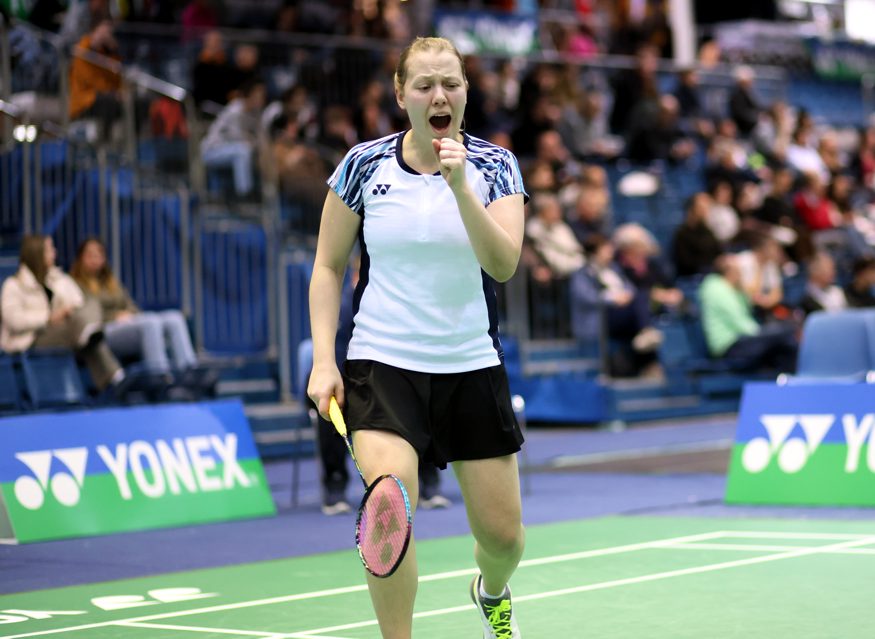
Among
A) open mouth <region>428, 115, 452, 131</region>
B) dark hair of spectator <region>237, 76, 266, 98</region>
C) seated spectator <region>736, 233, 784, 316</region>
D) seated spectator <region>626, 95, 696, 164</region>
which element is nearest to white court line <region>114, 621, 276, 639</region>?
open mouth <region>428, 115, 452, 131</region>

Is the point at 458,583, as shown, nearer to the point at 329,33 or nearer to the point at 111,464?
the point at 111,464

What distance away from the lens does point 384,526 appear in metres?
4.69

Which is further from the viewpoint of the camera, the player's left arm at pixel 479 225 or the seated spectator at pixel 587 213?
the seated spectator at pixel 587 213

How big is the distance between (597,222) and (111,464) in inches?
375

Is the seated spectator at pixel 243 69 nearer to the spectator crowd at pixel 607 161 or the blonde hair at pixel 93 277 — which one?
the spectator crowd at pixel 607 161

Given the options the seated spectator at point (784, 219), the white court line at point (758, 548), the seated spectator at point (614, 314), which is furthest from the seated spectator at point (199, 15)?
the white court line at point (758, 548)

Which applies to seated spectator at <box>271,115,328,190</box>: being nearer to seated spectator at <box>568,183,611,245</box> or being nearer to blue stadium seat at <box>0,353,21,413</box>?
seated spectator at <box>568,183,611,245</box>

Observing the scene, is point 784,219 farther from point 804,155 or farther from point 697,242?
point 804,155

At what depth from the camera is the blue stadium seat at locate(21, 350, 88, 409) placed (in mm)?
12281

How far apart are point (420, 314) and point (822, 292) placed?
1453 cm

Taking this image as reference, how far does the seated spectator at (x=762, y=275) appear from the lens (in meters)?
18.5

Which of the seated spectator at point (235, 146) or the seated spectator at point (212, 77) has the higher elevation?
the seated spectator at point (212, 77)

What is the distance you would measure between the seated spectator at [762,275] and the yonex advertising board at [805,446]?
7587 millimetres

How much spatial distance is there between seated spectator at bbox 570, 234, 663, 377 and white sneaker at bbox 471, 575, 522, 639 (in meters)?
12.2
